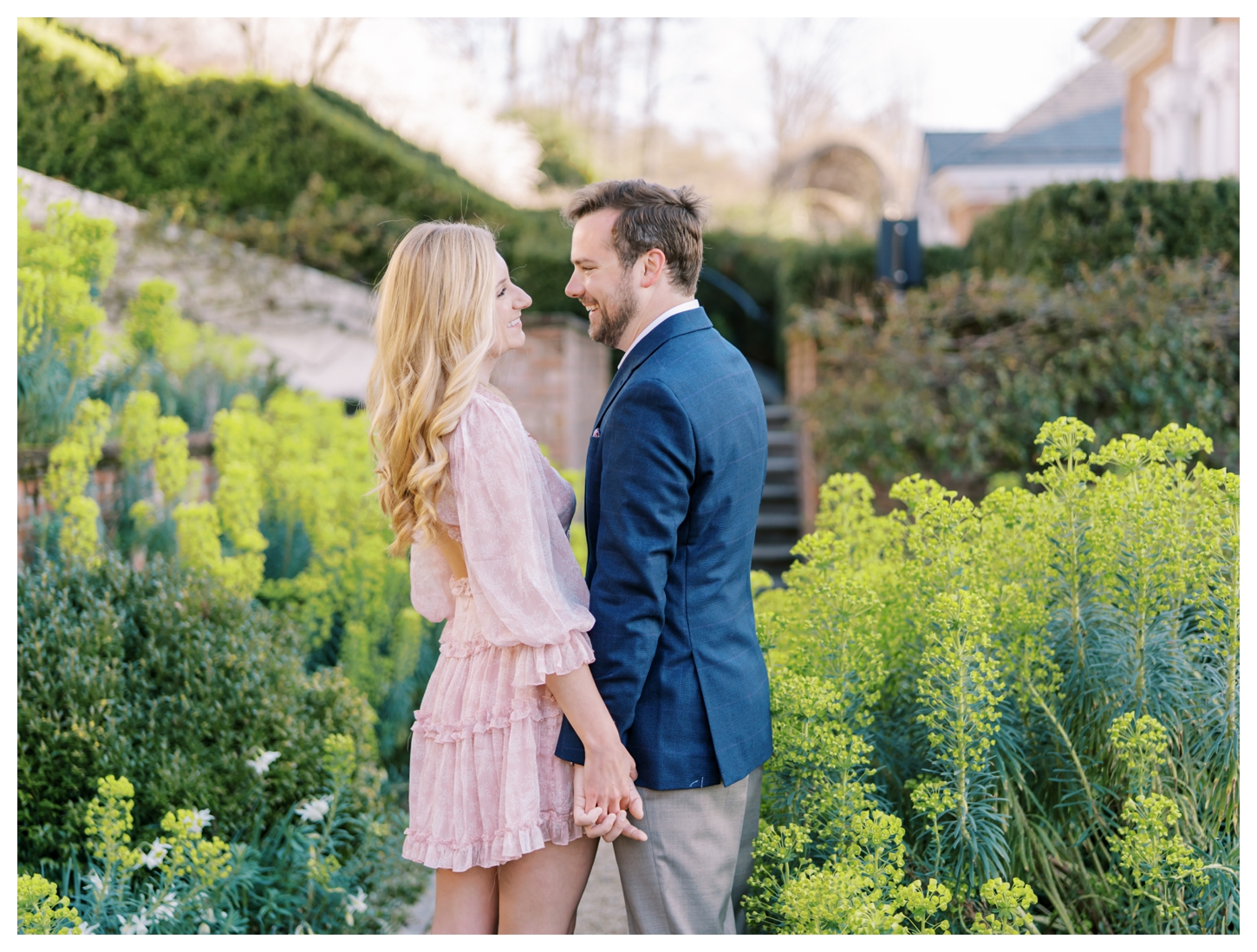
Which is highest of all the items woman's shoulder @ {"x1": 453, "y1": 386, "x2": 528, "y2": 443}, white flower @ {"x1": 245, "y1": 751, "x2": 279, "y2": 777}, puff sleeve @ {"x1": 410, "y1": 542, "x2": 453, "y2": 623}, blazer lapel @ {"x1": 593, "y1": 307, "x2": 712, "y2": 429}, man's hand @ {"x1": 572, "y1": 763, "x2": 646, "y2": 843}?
blazer lapel @ {"x1": 593, "y1": 307, "x2": 712, "y2": 429}

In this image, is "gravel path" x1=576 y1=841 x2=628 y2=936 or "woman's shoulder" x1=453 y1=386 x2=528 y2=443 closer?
"woman's shoulder" x1=453 y1=386 x2=528 y2=443

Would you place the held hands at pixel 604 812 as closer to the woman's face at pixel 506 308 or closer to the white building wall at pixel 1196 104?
the woman's face at pixel 506 308

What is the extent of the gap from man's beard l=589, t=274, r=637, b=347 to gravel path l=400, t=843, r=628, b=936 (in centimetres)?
171

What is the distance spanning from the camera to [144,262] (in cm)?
880

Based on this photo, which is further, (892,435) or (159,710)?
(892,435)

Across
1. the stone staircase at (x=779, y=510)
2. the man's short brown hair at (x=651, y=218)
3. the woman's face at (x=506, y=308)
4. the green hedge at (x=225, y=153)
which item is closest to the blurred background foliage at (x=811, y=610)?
the woman's face at (x=506, y=308)

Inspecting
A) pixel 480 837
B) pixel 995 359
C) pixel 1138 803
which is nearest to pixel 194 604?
pixel 480 837

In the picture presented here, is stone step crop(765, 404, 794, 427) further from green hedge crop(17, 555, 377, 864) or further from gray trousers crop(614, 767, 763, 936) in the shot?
gray trousers crop(614, 767, 763, 936)

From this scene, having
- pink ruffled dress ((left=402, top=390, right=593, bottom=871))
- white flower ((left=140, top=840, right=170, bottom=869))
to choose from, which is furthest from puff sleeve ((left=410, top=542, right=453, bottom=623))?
white flower ((left=140, top=840, right=170, bottom=869))

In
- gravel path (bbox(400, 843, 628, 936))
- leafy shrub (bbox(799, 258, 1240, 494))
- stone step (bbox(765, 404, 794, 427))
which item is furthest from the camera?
stone step (bbox(765, 404, 794, 427))

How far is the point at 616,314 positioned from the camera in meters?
1.87

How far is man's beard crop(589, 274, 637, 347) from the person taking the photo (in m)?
1.85
